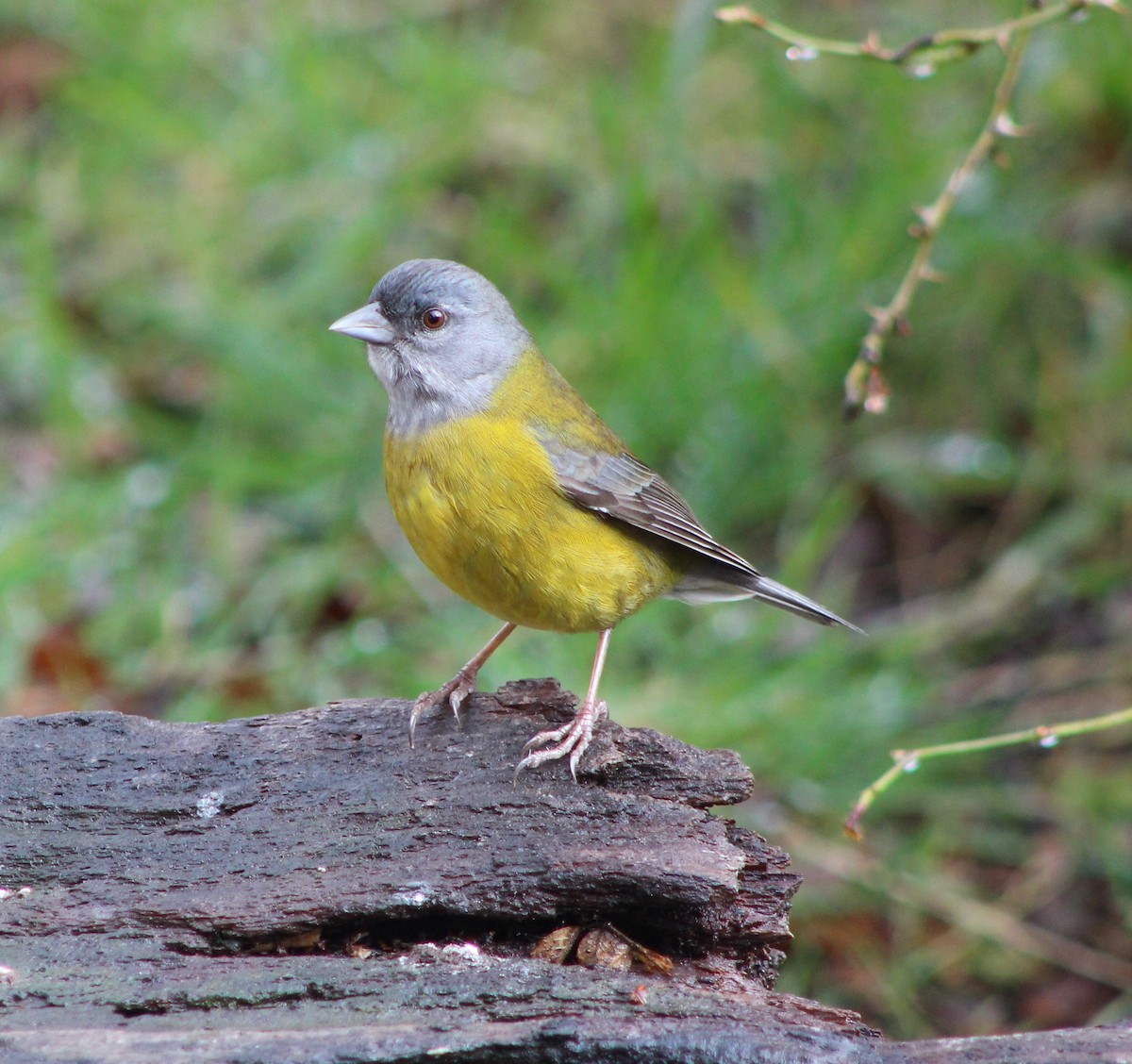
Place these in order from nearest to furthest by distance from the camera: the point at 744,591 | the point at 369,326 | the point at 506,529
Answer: the point at 506,529
the point at 369,326
the point at 744,591

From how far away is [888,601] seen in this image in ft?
21.8

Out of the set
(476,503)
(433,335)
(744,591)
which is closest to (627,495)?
(476,503)

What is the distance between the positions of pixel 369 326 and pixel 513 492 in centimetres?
85

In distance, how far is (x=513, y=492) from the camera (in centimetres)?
407

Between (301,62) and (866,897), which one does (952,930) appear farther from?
(301,62)

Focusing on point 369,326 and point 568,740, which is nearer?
point 568,740

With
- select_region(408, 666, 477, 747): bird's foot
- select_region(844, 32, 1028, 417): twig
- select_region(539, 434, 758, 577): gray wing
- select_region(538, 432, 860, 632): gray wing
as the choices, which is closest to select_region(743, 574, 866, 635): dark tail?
select_region(538, 432, 860, 632): gray wing

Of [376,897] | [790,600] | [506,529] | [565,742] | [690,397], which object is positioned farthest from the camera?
[690,397]

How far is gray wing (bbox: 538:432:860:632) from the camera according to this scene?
4.26 m

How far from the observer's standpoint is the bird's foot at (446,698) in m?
3.75

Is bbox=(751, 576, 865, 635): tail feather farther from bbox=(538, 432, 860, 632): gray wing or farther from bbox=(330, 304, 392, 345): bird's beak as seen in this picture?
bbox=(330, 304, 392, 345): bird's beak

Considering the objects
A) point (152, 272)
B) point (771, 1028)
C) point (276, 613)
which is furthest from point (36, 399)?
point (771, 1028)

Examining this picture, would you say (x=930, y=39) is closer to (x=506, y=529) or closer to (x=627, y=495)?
(x=627, y=495)

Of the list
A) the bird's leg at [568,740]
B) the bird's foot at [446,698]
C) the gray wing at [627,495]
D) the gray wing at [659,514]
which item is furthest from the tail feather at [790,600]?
the bird's foot at [446,698]
